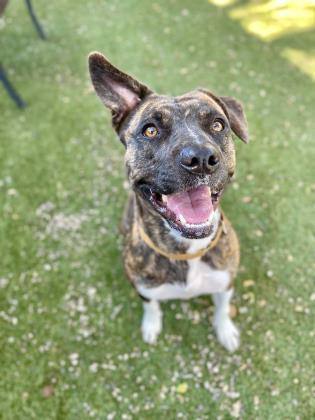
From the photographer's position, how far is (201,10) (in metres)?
7.75

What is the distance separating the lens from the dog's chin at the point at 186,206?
284cm

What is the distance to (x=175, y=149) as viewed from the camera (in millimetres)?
2615

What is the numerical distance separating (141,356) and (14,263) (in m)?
1.95

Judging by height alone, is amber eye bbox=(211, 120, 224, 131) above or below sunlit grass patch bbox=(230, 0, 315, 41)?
above

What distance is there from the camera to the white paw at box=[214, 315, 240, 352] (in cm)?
427

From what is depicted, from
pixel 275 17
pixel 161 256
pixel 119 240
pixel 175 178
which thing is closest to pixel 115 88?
pixel 175 178

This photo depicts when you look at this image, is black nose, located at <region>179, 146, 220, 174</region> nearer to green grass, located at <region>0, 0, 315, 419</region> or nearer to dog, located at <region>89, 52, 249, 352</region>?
dog, located at <region>89, 52, 249, 352</region>

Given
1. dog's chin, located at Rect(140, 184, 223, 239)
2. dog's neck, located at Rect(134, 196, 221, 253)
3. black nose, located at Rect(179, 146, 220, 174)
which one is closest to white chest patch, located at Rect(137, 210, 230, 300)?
dog's neck, located at Rect(134, 196, 221, 253)

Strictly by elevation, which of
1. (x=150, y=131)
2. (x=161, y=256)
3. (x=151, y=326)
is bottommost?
(x=151, y=326)

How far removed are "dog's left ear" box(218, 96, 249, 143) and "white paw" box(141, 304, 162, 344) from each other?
6.62 ft

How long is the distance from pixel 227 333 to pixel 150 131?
2405 millimetres

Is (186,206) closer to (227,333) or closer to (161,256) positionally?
(161,256)

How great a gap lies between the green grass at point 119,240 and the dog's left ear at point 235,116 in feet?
6.34

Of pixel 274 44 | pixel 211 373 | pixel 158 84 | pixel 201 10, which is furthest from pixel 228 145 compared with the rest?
pixel 201 10
